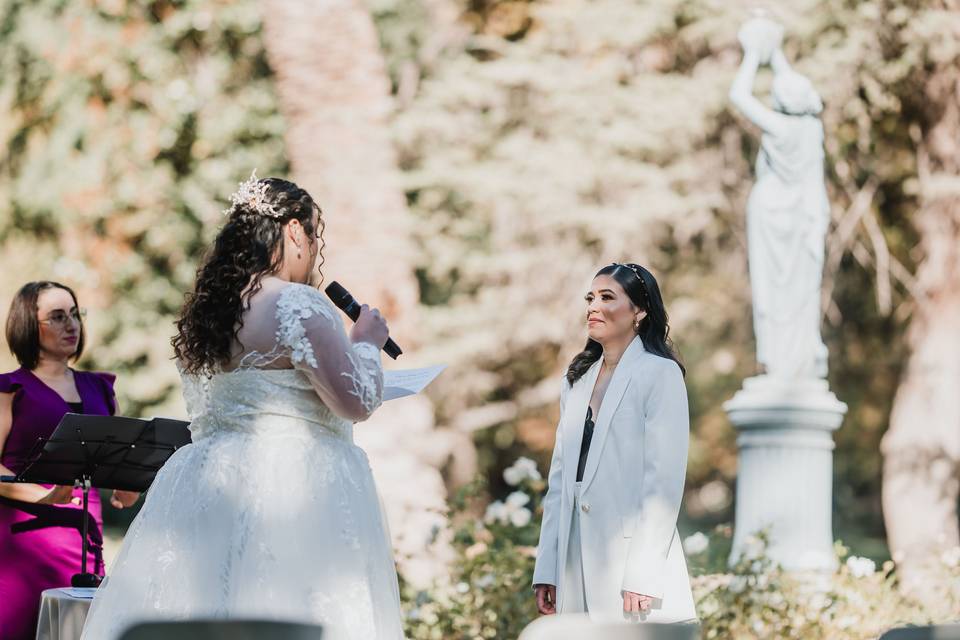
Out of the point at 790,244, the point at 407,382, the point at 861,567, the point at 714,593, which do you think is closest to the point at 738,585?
the point at 714,593

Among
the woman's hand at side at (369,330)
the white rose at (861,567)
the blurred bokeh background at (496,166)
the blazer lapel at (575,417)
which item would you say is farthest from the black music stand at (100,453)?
the blurred bokeh background at (496,166)

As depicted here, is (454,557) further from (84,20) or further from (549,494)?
(84,20)

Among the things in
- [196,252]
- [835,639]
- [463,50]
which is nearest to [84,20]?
[196,252]

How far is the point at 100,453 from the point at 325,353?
1444 mm

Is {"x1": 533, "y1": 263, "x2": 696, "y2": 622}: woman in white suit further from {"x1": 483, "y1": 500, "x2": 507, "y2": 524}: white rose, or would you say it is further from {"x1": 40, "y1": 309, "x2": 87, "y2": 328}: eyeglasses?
{"x1": 483, "y1": 500, "x2": 507, "y2": 524}: white rose

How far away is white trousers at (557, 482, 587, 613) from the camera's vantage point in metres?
4.35

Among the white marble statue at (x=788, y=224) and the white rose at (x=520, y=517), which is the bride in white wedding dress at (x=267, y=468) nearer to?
the white rose at (x=520, y=517)

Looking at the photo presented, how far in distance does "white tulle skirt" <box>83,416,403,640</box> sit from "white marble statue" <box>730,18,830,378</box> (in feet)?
15.7

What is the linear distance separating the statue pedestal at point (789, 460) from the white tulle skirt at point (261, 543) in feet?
14.5

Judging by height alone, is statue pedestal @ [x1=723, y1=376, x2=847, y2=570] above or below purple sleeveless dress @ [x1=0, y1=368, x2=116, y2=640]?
above

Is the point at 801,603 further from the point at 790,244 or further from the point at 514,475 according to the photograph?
the point at 790,244

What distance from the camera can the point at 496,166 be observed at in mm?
13922

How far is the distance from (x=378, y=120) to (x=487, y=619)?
6.51 m

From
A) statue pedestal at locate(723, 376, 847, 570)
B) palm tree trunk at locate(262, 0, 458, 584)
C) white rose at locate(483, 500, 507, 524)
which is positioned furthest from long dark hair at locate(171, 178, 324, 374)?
palm tree trunk at locate(262, 0, 458, 584)
